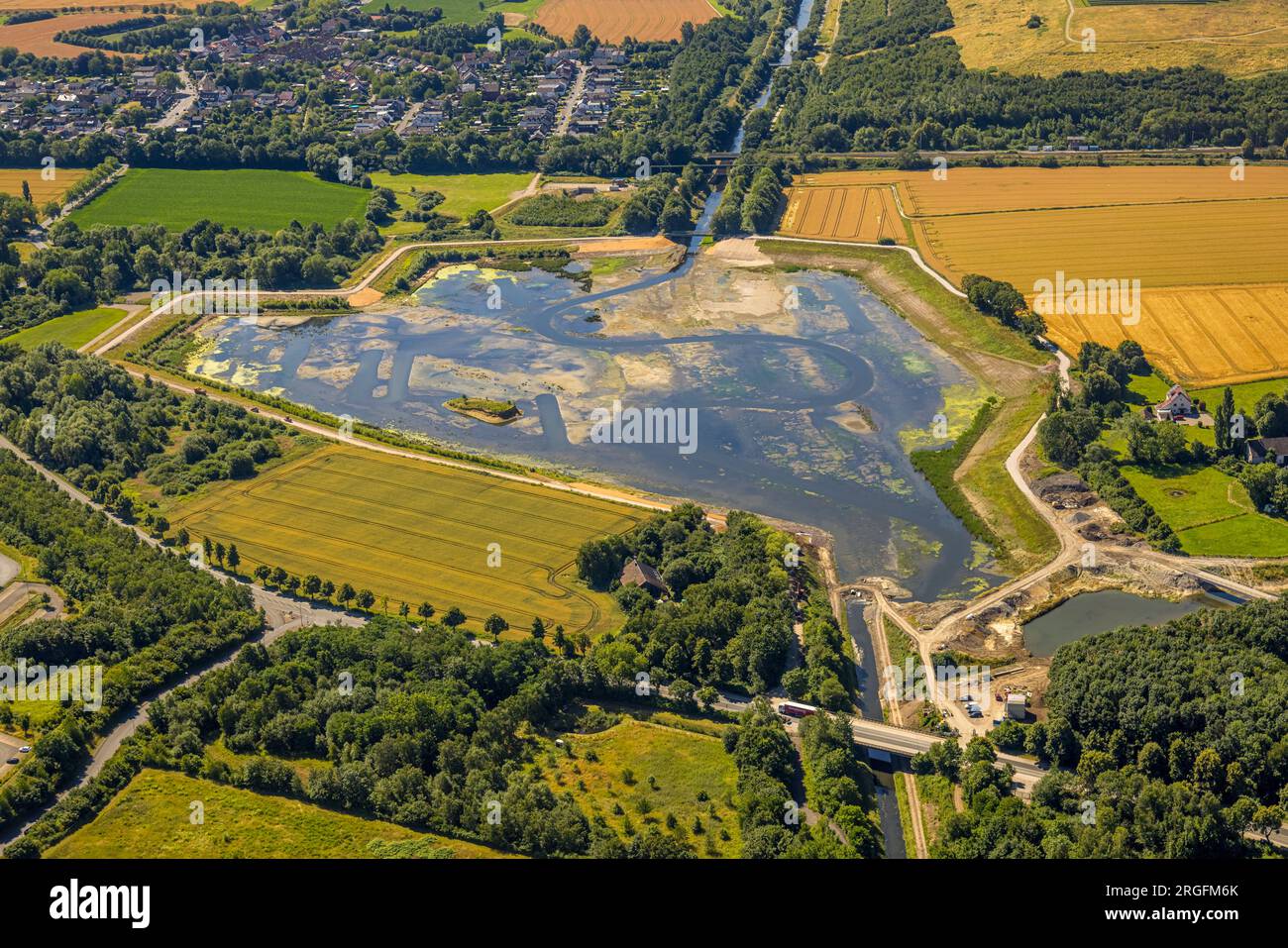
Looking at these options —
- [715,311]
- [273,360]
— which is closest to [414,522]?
[273,360]

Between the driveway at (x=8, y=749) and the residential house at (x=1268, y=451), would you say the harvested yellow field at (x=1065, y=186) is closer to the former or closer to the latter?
the residential house at (x=1268, y=451)

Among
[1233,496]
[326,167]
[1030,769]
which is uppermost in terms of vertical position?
[326,167]

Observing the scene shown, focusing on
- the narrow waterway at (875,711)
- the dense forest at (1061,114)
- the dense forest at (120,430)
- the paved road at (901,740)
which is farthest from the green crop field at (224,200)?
the paved road at (901,740)

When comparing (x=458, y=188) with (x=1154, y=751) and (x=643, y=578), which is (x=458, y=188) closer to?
(x=643, y=578)

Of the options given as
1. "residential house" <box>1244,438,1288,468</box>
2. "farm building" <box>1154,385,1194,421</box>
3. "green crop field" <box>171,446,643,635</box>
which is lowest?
"green crop field" <box>171,446,643,635</box>

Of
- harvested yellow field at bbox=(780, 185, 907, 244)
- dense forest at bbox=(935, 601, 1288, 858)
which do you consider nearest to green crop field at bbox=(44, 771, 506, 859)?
dense forest at bbox=(935, 601, 1288, 858)

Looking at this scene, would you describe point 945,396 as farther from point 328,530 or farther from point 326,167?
point 326,167

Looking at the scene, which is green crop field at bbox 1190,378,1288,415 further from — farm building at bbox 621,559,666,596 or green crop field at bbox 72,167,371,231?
green crop field at bbox 72,167,371,231
